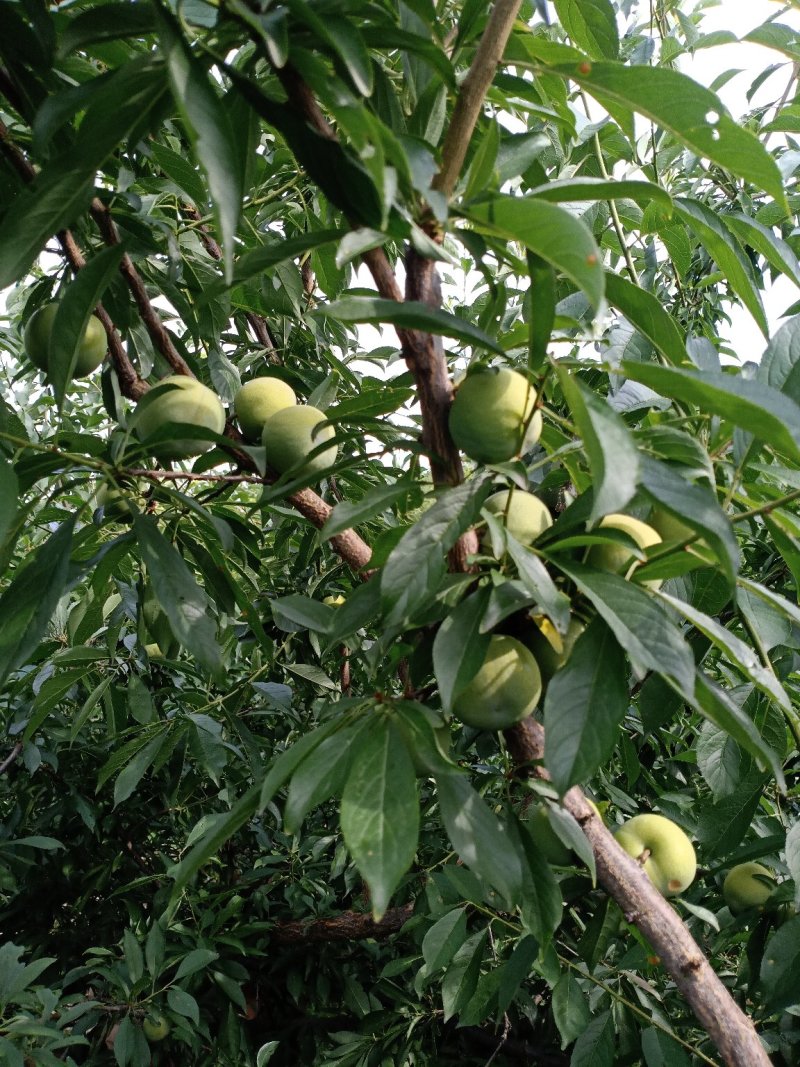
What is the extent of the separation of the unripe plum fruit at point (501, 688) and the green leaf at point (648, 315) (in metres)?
0.28

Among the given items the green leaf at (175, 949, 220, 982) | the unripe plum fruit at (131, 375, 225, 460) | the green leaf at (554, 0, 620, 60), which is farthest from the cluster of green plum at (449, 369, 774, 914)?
the green leaf at (175, 949, 220, 982)

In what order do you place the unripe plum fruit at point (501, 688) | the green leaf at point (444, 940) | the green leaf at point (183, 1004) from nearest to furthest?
1. the unripe plum fruit at point (501, 688)
2. the green leaf at point (444, 940)
3. the green leaf at point (183, 1004)

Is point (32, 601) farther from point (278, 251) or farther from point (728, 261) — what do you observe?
point (728, 261)

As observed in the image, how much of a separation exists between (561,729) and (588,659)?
0.06 metres

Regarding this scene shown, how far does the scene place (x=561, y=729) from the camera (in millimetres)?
583

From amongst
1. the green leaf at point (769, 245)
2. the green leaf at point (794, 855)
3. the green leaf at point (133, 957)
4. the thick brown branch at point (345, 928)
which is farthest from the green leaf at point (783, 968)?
the green leaf at point (133, 957)

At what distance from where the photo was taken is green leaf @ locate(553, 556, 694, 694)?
54 cm

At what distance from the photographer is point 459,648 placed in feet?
2.03

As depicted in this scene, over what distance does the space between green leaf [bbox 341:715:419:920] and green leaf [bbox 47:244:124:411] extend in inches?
15.5

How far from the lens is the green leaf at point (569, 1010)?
3.54 ft

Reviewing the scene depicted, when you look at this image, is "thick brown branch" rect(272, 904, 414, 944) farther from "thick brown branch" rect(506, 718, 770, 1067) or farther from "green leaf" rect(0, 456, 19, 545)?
"green leaf" rect(0, 456, 19, 545)

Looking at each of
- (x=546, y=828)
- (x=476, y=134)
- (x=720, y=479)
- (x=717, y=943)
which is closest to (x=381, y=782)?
(x=546, y=828)

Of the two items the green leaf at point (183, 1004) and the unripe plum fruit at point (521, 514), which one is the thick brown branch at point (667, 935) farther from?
the green leaf at point (183, 1004)

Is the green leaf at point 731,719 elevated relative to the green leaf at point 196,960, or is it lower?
elevated
